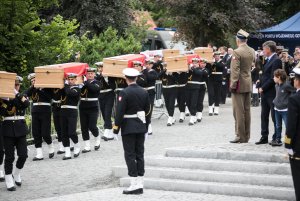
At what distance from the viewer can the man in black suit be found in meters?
14.0

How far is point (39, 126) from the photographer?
16438 millimetres

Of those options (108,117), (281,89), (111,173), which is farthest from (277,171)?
(108,117)

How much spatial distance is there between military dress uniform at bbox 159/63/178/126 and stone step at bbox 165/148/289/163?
6.89 meters

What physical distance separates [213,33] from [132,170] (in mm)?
19577

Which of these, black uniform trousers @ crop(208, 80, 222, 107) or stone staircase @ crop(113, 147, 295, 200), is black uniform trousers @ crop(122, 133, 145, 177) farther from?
black uniform trousers @ crop(208, 80, 222, 107)

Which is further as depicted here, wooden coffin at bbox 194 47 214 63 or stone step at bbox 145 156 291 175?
wooden coffin at bbox 194 47 214 63

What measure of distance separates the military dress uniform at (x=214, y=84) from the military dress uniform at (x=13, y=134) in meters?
Result: 10.2

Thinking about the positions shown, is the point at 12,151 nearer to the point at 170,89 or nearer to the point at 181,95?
the point at 170,89

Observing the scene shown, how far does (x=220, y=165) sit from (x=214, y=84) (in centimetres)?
1036

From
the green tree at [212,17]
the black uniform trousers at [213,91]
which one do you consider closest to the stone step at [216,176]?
the black uniform trousers at [213,91]

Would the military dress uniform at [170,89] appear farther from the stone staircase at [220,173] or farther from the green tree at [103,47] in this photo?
the stone staircase at [220,173]

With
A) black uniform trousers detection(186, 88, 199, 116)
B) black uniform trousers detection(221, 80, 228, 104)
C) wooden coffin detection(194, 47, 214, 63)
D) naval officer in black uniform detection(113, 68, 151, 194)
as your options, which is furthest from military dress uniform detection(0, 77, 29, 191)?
black uniform trousers detection(221, 80, 228, 104)

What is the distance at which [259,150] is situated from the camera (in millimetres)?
13312

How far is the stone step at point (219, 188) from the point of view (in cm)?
1169
